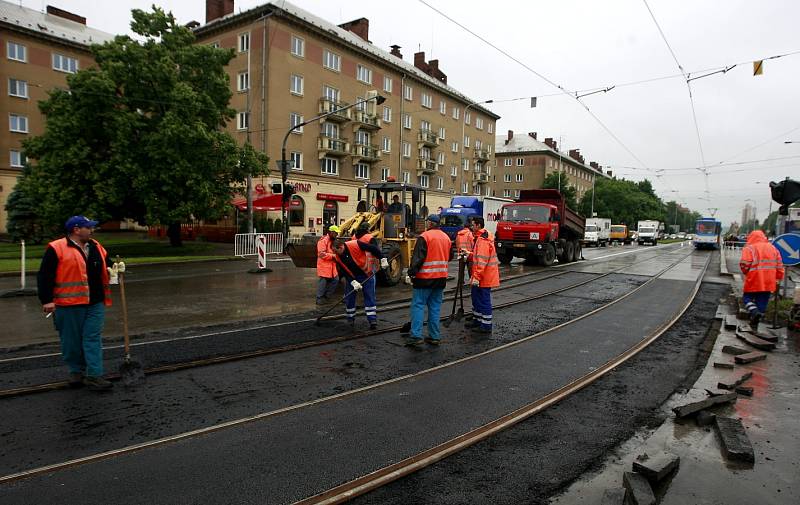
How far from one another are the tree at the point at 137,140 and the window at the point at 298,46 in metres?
10.4

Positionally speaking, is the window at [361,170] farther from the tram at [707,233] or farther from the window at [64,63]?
the tram at [707,233]

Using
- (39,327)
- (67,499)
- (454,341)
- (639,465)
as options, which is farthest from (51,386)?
(639,465)

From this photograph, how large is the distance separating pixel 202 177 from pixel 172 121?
2616 mm

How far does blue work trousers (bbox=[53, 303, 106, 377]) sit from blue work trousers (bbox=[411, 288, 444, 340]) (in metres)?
3.97

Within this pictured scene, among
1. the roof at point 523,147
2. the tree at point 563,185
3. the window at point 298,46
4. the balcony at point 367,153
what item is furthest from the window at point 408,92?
the roof at point 523,147

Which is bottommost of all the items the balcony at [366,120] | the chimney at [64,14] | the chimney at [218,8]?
the balcony at [366,120]

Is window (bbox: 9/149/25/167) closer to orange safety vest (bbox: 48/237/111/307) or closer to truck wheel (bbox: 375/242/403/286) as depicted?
truck wheel (bbox: 375/242/403/286)

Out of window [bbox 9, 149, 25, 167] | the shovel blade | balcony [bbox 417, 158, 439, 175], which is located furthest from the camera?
balcony [bbox 417, 158, 439, 175]

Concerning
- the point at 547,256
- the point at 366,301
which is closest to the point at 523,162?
the point at 547,256

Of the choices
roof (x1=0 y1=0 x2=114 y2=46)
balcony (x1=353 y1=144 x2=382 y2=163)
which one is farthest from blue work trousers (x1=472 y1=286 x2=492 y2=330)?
roof (x1=0 y1=0 x2=114 y2=46)

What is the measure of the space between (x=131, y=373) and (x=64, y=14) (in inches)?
1857

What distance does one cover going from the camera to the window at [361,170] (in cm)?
3825

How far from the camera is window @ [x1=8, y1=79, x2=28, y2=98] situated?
110 feet

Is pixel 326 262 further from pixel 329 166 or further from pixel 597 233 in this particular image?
pixel 597 233
